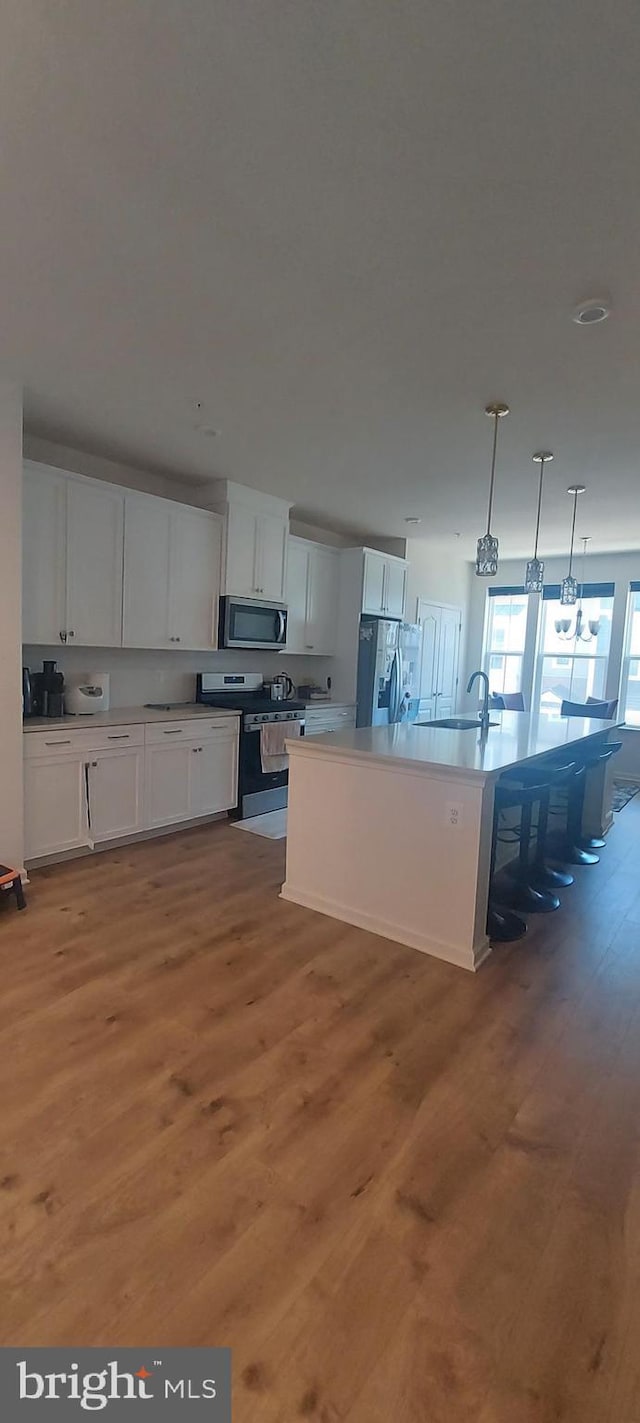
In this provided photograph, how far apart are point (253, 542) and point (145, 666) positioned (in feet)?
4.33

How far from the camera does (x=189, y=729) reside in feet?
14.0

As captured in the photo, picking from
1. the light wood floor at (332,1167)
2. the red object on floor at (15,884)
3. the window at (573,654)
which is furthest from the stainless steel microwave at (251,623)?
the window at (573,654)

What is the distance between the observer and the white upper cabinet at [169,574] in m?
4.09

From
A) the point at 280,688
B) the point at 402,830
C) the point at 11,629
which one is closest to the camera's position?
the point at 402,830

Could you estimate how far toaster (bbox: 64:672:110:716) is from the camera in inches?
154

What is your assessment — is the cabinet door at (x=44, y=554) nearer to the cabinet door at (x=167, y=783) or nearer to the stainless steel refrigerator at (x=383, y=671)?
the cabinet door at (x=167, y=783)

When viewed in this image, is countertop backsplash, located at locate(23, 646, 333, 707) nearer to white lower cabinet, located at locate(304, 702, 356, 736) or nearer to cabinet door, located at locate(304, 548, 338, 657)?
cabinet door, located at locate(304, 548, 338, 657)

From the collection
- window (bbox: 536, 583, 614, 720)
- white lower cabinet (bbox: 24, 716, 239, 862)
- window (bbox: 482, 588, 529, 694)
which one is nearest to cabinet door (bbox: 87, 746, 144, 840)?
white lower cabinet (bbox: 24, 716, 239, 862)

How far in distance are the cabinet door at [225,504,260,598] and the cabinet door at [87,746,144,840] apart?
159cm

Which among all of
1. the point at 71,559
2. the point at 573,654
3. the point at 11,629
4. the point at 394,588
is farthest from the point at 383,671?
the point at 11,629

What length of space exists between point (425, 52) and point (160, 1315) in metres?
2.69

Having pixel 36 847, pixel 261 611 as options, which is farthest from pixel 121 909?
pixel 261 611

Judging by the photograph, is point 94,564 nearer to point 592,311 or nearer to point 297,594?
point 297,594

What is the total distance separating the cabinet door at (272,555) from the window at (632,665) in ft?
13.8
